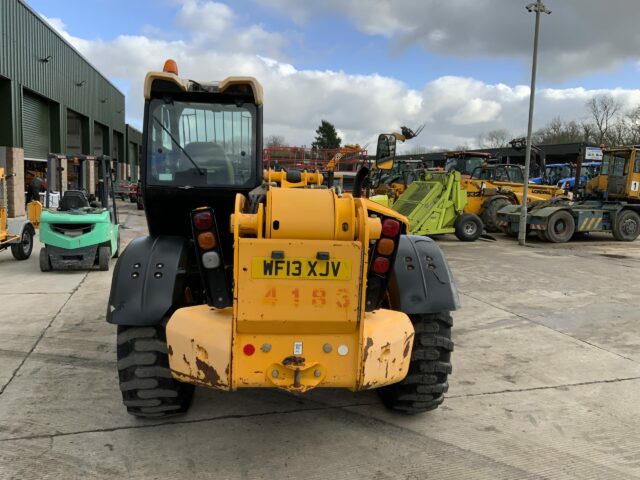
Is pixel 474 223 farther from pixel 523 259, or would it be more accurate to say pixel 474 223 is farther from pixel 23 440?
pixel 23 440

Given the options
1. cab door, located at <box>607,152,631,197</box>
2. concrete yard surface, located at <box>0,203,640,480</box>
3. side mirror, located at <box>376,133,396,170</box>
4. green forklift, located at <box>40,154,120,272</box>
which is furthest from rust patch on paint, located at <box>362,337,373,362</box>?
cab door, located at <box>607,152,631,197</box>

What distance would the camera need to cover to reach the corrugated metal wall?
17812mm

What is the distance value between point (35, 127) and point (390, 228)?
2228cm

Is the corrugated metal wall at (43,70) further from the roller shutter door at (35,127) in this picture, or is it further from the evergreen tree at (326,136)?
the evergreen tree at (326,136)

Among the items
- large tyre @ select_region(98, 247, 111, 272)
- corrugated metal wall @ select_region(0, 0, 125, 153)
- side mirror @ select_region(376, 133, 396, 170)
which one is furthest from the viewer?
corrugated metal wall @ select_region(0, 0, 125, 153)

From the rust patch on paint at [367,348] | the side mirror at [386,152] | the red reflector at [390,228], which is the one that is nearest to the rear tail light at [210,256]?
the rust patch on paint at [367,348]

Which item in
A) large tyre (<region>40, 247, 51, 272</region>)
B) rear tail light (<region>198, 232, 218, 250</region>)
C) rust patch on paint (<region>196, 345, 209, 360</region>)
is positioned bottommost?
large tyre (<region>40, 247, 51, 272</region>)

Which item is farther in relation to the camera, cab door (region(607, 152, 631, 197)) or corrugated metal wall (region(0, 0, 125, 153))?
corrugated metal wall (region(0, 0, 125, 153))

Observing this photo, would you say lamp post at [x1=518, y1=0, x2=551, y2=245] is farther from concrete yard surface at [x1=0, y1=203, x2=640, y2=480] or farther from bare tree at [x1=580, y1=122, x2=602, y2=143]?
bare tree at [x1=580, y1=122, x2=602, y2=143]

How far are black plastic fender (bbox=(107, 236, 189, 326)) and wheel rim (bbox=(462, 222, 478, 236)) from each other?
12214 millimetres

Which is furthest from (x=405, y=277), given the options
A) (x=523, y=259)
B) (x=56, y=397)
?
(x=523, y=259)

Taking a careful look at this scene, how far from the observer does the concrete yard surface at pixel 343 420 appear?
3.12 meters

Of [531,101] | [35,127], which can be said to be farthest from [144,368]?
[35,127]

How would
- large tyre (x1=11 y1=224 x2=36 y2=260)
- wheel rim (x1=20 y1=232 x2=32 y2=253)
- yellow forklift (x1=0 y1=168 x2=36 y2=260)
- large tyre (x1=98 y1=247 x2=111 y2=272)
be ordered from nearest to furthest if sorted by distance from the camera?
large tyre (x1=98 y1=247 x2=111 y2=272), yellow forklift (x1=0 y1=168 x2=36 y2=260), large tyre (x1=11 y1=224 x2=36 y2=260), wheel rim (x1=20 y1=232 x2=32 y2=253)
